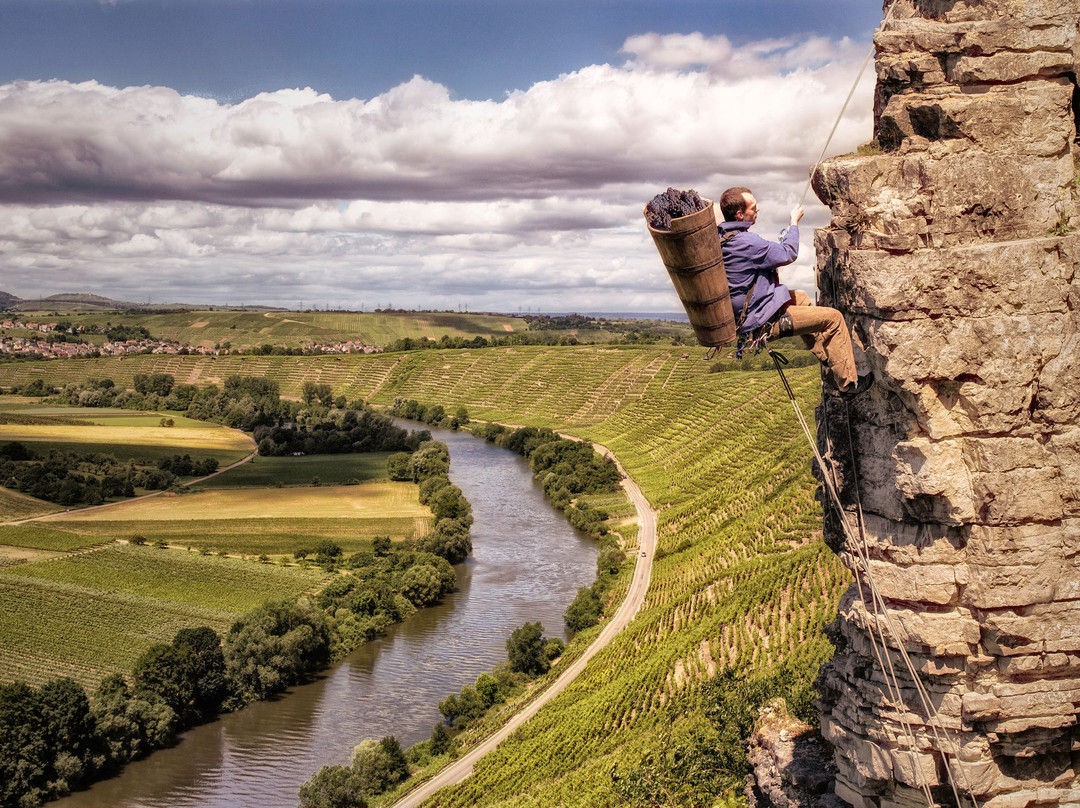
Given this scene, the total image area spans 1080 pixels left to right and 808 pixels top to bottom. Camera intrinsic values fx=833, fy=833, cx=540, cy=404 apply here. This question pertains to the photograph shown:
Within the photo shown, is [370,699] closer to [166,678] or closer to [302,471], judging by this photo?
[166,678]

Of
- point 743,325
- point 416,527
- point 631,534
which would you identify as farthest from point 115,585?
point 743,325

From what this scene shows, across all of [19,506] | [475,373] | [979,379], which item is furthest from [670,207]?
[475,373]

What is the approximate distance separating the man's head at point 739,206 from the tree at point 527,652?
3237cm

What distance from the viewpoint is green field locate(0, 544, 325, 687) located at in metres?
38.6

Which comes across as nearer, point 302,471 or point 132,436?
point 302,471

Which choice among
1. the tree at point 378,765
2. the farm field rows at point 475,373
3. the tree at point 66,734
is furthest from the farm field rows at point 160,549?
the farm field rows at point 475,373

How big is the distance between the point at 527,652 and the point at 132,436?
71516 mm

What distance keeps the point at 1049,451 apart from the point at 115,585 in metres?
51.1

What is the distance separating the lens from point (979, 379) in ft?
23.7

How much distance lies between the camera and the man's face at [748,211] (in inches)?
325

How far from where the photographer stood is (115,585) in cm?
4812

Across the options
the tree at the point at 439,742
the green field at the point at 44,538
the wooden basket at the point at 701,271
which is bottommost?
the tree at the point at 439,742

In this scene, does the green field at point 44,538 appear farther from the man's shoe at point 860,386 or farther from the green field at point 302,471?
the man's shoe at point 860,386

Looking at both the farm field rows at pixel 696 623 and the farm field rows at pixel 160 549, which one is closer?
the farm field rows at pixel 696 623
